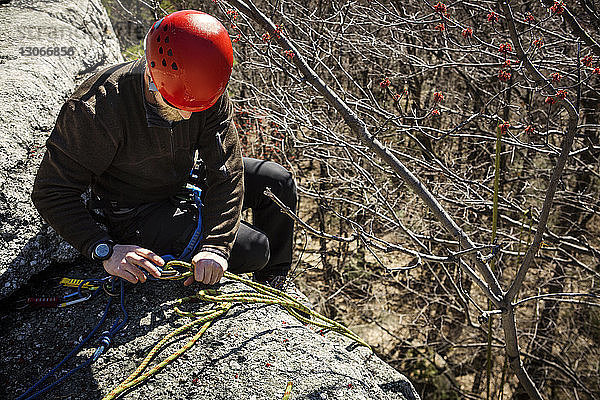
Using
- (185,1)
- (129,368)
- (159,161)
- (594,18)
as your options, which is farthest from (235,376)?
(185,1)

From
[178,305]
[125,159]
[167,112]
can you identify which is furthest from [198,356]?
[167,112]

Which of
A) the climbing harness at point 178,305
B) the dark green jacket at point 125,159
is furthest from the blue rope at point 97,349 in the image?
the dark green jacket at point 125,159

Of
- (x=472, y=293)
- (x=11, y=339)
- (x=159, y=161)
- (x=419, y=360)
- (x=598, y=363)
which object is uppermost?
(x=159, y=161)

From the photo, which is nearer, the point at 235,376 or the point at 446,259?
the point at 235,376

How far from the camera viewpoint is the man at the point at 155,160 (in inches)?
81.0

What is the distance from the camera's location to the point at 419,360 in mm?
5871

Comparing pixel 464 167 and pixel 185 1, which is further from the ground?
pixel 185 1

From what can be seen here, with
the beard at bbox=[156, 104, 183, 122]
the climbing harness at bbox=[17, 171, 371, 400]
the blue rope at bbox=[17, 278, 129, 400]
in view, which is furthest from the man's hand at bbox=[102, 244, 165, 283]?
the beard at bbox=[156, 104, 183, 122]

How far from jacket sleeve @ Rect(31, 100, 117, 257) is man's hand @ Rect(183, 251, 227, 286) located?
0.41m

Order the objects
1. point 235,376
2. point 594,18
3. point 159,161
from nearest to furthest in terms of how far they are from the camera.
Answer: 1. point 235,376
2. point 159,161
3. point 594,18

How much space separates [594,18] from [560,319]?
325 cm

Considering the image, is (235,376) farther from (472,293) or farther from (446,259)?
(472,293)

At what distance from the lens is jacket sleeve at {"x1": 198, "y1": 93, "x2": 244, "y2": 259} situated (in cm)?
252

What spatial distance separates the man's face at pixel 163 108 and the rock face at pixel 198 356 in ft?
2.73
